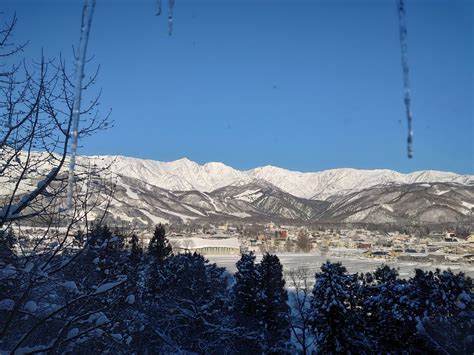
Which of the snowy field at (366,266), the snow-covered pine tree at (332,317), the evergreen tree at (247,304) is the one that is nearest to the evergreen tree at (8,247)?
the snow-covered pine tree at (332,317)

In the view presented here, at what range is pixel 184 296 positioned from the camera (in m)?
18.9

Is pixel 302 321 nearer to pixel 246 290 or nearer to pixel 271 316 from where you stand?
pixel 271 316

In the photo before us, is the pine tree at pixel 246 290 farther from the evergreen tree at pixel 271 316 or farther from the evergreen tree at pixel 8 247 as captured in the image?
the evergreen tree at pixel 8 247

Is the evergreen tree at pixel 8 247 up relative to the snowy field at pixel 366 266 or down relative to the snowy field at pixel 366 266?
up

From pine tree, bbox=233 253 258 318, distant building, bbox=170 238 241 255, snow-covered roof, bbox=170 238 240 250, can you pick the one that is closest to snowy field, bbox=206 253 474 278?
distant building, bbox=170 238 241 255

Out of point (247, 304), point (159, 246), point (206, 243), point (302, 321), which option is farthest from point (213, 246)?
point (302, 321)

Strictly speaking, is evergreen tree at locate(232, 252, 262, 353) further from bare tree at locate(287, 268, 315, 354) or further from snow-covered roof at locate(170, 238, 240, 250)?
snow-covered roof at locate(170, 238, 240, 250)

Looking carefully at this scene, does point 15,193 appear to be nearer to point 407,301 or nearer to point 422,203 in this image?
point 407,301

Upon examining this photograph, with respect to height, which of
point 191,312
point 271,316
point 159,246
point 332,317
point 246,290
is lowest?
point 271,316

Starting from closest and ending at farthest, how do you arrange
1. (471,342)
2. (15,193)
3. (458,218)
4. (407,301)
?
(15,193) → (471,342) → (407,301) → (458,218)

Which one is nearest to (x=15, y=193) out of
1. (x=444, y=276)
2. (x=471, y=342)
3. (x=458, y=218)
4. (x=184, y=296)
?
(x=471, y=342)

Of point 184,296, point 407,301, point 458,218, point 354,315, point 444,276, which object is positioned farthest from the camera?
point 458,218

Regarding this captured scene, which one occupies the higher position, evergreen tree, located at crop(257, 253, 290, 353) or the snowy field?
evergreen tree, located at crop(257, 253, 290, 353)

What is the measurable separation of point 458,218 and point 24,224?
192 m
